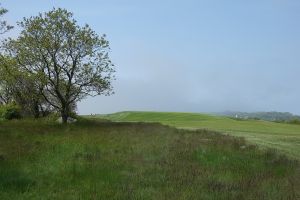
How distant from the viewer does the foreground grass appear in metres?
12.0

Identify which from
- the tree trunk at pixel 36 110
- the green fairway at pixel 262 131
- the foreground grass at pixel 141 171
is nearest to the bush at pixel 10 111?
the tree trunk at pixel 36 110

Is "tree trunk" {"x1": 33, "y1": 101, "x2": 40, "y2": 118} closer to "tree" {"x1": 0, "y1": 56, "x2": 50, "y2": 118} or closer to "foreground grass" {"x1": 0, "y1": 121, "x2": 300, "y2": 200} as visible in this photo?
"tree" {"x1": 0, "y1": 56, "x2": 50, "y2": 118}

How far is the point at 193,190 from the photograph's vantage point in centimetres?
1217

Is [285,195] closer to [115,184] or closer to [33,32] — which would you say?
Result: [115,184]

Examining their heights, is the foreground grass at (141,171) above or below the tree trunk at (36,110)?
below

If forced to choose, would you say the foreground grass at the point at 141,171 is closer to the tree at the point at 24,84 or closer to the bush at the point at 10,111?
the tree at the point at 24,84

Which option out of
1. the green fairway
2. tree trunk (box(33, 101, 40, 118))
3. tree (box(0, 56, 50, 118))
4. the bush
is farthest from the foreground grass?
tree trunk (box(33, 101, 40, 118))

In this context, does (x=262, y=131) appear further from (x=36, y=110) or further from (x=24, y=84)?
(x=36, y=110)

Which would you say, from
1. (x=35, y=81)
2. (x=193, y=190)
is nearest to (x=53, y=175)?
(x=193, y=190)

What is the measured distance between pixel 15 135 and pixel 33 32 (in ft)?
54.8

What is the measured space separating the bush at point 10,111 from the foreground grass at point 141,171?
92.1 feet

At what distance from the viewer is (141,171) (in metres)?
14.9

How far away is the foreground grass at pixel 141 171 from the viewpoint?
12.0m

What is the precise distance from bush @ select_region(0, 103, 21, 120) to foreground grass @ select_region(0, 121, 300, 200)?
92.1 feet
